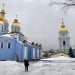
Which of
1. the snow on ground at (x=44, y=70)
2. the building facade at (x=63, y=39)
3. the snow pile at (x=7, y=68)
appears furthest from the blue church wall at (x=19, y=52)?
the building facade at (x=63, y=39)

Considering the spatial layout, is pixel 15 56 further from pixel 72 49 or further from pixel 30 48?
pixel 72 49

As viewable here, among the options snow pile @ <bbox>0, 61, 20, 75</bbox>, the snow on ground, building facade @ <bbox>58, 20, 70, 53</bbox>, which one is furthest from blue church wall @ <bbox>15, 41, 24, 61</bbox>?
building facade @ <bbox>58, 20, 70, 53</bbox>

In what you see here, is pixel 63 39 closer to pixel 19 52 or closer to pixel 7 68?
pixel 19 52

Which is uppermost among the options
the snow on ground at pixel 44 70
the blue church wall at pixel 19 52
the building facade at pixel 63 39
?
the building facade at pixel 63 39

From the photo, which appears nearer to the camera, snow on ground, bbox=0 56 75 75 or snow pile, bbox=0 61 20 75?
snow on ground, bbox=0 56 75 75

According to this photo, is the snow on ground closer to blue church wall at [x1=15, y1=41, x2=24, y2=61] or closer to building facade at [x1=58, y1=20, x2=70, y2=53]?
blue church wall at [x1=15, y1=41, x2=24, y2=61]

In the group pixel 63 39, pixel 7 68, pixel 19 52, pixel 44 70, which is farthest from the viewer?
pixel 63 39

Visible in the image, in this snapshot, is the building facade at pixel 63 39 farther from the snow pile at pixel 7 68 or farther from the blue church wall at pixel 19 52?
the snow pile at pixel 7 68

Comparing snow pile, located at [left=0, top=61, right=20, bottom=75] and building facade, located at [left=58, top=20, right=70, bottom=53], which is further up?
building facade, located at [left=58, top=20, right=70, bottom=53]

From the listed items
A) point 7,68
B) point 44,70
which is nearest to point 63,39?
point 7,68

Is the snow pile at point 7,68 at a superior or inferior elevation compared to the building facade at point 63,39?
inferior

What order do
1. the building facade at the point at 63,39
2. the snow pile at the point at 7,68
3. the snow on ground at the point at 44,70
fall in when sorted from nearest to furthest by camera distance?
the snow on ground at the point at 44,70
the snow pile at the point at 7,68
the building facade at the point at 63,39

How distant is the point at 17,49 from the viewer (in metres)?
44.5

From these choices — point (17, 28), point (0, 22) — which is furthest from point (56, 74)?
point (17, 28)
